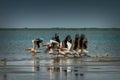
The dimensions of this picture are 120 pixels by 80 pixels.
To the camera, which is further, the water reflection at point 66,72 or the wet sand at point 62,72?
the water reflection at point 66,72

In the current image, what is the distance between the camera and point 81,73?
1898 centimetres

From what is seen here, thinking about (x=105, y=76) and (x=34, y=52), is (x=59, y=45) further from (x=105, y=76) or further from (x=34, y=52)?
(x=105, y=76)

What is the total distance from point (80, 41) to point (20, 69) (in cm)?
916

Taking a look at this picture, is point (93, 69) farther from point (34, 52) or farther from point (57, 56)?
point (34, 52)

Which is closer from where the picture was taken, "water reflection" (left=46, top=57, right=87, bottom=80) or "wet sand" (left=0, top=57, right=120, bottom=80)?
"wet sand" (left=0, top=57, right=120, bottom=80)

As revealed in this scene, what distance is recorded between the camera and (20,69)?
20.7m

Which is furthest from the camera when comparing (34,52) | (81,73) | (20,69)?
(34,52)

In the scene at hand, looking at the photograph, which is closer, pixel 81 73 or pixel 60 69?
pixel 81 73

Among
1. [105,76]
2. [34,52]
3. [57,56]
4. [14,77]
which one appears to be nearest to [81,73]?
[105,76]

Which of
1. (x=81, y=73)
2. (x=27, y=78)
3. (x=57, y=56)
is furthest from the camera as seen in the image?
(x=57, y=56)

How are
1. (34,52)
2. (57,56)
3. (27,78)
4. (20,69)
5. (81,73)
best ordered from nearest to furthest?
(27,78), (81,73), (20,69), (57,56), (34,52)

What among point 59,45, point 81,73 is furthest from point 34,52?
point 81,73

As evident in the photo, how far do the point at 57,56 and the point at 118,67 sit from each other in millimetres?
6499

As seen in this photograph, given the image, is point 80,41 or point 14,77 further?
point 80,41
